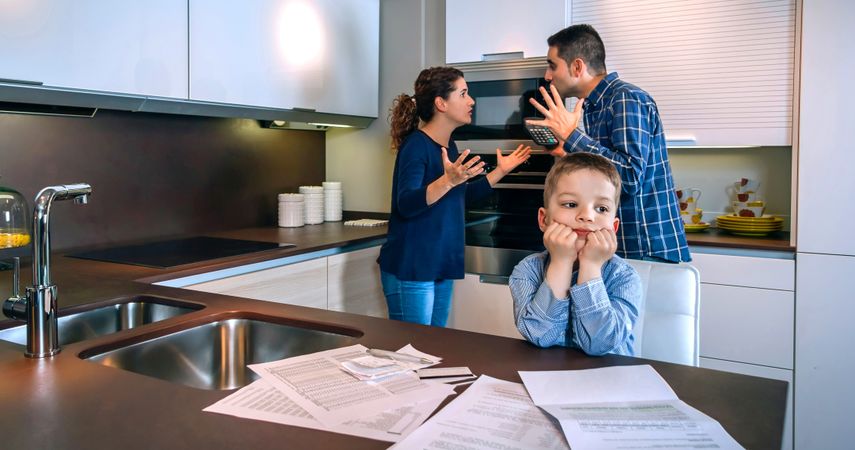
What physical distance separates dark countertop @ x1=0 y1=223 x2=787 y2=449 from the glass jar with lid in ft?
3.20

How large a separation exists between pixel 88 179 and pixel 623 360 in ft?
6.85

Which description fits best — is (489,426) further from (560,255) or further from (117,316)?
(117,316)

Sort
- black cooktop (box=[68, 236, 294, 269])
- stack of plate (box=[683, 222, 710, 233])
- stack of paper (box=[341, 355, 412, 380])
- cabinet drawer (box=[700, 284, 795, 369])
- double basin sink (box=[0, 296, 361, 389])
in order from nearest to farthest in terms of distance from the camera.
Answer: stack of paper (box=[341, 355, 412, 380])
double basin sink (box=[0, 296, 361, 389])
black cooktop (box=[68, 236, 294, 269])
cabinet drawer (box=[700, 284, 795, 369])
stack of plate (box=[683, 222, 710, 233])

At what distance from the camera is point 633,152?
73.3 inches

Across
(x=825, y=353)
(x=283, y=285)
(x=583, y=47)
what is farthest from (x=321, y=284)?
(x=825, y=353)

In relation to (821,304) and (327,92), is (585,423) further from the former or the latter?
(327,92)

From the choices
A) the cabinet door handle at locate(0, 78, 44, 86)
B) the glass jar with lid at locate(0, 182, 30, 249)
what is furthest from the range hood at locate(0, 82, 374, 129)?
the glass jar with lid at locate(0, 182, 30, 249)

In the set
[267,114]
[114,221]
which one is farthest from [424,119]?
[114,221]

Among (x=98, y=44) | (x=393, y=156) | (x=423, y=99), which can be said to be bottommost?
(x=393, y=156)

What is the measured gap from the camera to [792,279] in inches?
97.3

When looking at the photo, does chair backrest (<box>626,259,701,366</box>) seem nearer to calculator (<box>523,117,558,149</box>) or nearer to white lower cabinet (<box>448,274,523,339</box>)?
calculator (<box>523,117,558,149</box>)

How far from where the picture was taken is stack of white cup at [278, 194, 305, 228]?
3.22 meters

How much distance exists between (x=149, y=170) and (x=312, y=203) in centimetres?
92

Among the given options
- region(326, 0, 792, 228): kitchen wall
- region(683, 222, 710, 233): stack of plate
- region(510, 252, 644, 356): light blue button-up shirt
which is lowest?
region(510, 252, 644, 356): light blue button-up shirt
